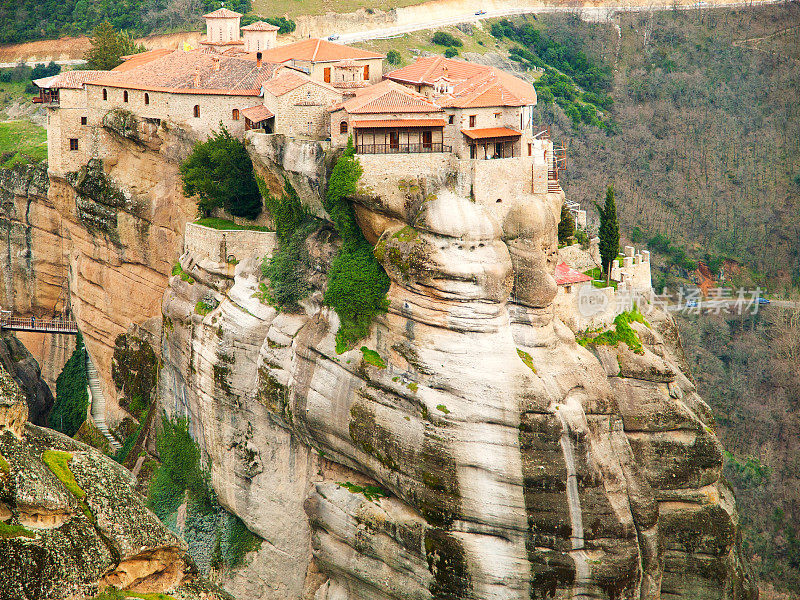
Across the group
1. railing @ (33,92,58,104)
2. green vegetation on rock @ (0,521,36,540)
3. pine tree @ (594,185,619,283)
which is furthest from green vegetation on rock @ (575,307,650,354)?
railing @ (33,92,58,104)

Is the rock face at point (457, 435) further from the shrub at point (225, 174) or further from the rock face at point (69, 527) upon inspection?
the rock face at point (69, 527)

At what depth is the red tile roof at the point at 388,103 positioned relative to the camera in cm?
3659

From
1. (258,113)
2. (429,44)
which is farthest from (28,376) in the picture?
(429,44)

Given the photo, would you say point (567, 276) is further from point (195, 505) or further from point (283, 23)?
point (283, 23)

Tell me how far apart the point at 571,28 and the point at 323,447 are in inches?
2486

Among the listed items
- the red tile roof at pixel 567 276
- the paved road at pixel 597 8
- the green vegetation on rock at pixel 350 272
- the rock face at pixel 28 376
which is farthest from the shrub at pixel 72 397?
the paved road at pixel 597 8

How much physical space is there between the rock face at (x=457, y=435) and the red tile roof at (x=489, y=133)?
1.90m

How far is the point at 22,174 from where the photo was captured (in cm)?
5309

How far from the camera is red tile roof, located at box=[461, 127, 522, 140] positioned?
36.8 m

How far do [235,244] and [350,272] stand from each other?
6.98 meters

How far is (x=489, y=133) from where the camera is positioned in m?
37.0

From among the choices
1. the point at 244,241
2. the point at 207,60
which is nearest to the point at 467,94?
the point at 244,241

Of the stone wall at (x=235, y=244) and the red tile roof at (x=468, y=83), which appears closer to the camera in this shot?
the red tile roof at (x=468, y=83)

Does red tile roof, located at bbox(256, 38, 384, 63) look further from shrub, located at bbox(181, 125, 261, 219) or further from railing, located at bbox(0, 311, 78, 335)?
railing, located at bbox(0, 311, 78, 335)
